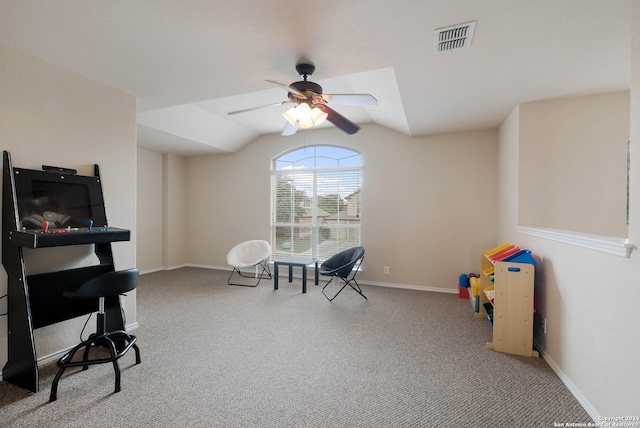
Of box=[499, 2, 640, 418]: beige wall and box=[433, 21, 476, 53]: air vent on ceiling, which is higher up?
box=[433, 21, 476, 53]: air vent on ceiling

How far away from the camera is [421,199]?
474 cm

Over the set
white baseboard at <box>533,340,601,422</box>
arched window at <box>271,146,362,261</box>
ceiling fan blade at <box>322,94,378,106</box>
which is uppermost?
ceiling fan blade at <box>322,94,378,106</box>

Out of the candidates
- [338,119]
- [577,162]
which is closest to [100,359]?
[338,119]

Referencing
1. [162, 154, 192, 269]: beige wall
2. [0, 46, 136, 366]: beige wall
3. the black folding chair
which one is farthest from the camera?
[162, 154, 192, 269]: beige wall

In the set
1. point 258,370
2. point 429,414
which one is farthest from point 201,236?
point 429,414

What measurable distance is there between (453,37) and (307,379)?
2.65 meters

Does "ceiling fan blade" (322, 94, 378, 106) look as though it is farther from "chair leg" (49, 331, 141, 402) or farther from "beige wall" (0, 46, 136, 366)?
"chair leg" (49, 331, 141, 402)

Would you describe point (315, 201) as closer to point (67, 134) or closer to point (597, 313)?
point (67, 134)

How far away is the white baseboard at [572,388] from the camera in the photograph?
1804mm

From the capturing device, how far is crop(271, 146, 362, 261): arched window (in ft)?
17.2

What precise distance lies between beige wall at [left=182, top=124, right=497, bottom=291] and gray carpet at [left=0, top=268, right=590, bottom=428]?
124 cm

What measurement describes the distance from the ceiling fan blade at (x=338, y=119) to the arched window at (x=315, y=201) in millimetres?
2292

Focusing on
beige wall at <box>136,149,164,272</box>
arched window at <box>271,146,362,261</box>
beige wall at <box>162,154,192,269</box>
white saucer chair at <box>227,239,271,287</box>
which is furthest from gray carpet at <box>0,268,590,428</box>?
beige wall at <box>162,154,192,269</box>

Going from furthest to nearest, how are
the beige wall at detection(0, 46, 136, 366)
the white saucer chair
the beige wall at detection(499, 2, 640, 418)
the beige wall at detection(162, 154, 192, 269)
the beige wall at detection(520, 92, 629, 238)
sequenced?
the beige wall at detection(162, 154, 192, 269) < the white saucer chair < the beige wall at detection(520, 92, 629, 238) < the beige wall at detection(0, 46, 136, 366) < the beige wall at detection(499, 2, 640, 418)
